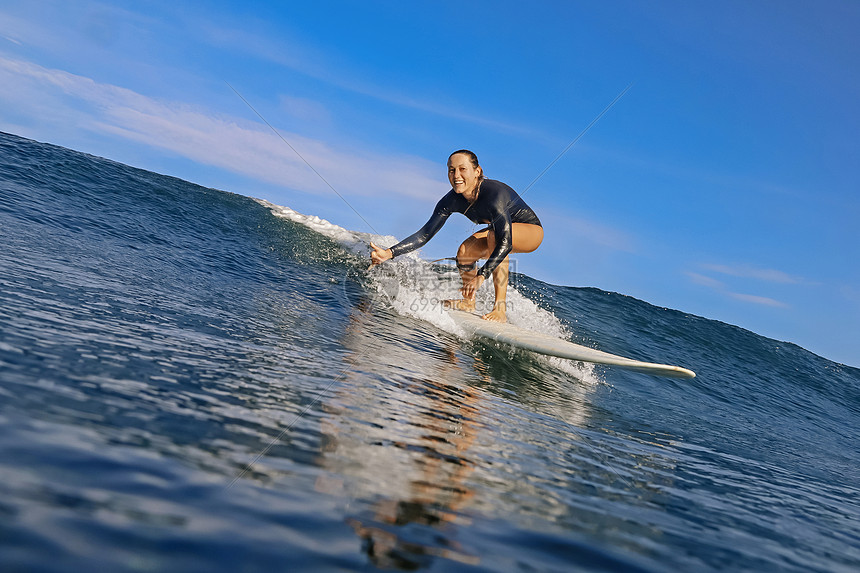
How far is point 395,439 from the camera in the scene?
2.61 meters

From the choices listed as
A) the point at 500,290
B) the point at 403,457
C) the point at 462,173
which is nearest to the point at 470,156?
the point at 462,173

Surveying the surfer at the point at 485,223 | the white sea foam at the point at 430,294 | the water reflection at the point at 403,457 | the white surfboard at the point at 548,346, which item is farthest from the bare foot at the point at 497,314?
the water reflection at the point at 403,457

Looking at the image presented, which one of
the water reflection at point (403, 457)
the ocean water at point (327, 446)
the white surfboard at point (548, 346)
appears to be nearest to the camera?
the ocean water at point (327, 446)

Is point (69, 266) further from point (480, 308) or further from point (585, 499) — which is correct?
point (480, 308)

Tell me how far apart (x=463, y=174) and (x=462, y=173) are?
2cm

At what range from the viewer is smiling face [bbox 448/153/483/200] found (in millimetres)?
7629

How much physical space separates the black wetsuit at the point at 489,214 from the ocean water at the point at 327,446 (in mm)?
1096

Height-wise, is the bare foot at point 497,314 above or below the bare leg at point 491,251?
below

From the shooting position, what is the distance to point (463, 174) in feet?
25.1

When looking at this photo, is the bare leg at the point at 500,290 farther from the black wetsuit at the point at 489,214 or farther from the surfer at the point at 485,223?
the black wetsuit at the point at 489,214

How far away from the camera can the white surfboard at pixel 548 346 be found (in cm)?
532

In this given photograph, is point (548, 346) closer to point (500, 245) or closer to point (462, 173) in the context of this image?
point (500, 245)

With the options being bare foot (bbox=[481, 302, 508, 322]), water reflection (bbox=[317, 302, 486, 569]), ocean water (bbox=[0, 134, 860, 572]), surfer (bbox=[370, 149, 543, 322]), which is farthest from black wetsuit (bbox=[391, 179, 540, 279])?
water reflection (bbox=[317, 302, 486, 569])

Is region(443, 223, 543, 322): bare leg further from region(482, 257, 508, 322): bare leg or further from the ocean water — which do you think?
the ocean water
